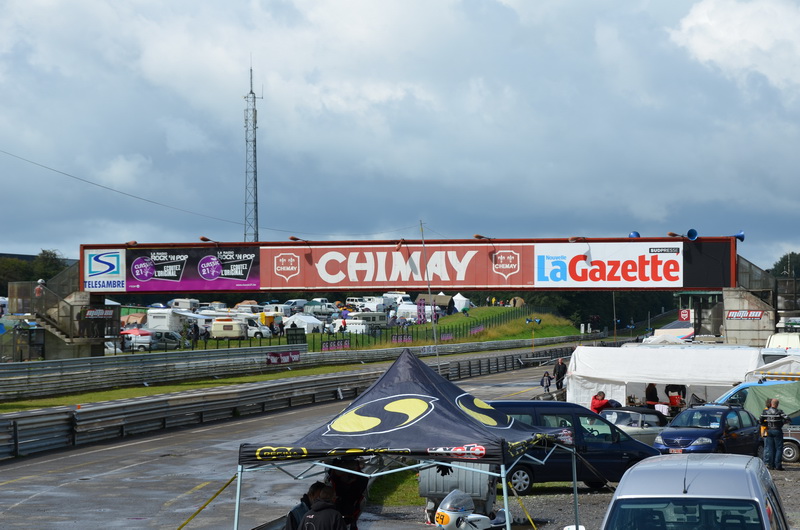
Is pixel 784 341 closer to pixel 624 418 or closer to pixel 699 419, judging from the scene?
pixel 699 419

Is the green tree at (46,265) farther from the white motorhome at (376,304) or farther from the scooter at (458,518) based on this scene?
the scooter at (458,518)

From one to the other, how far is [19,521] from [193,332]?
2196 inches

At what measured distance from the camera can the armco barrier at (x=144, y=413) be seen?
2400 cm

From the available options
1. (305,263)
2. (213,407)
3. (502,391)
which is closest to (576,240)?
(502,391)

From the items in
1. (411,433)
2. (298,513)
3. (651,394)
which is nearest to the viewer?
(298,513)

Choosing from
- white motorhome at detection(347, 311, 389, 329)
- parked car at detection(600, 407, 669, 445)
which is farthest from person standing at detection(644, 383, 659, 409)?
white motorhome at detection(347, 311, 389, 329)

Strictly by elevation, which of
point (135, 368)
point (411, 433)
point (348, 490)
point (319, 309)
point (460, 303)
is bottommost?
point (135, 368)

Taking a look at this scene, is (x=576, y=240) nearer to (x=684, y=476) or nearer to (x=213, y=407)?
(x=213, y=407)

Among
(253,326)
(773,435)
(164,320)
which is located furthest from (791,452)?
(164,320)

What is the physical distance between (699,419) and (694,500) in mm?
13821

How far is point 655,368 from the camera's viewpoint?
93.1ft

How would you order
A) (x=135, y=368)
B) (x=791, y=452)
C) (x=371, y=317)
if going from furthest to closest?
(x=371, y=317)
(x=135, y=368)
(x=791, y=452)

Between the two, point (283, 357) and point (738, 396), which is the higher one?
point (738, 396)

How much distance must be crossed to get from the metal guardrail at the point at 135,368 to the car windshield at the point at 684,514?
32.2 metres
